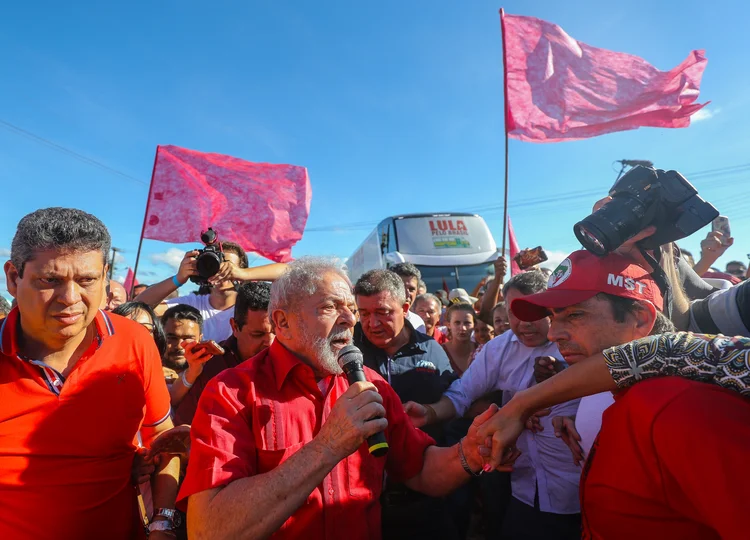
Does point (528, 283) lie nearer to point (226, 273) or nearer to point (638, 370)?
point (638, 370)

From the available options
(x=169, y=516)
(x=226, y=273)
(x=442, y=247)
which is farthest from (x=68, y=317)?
(x=442, y=247)

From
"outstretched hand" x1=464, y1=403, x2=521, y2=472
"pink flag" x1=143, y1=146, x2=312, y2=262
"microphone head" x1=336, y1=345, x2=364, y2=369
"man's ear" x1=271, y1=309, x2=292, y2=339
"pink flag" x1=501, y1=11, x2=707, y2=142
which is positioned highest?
"pink flag" x1=501, y1=11, x2=707, y2=142

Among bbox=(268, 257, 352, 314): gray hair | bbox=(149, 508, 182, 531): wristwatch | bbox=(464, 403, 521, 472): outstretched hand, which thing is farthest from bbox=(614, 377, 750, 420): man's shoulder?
bbox=(149, 508, 182, 531): wristwatch

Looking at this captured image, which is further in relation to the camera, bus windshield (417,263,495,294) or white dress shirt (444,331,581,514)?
bus windshield (417,263,495,294)

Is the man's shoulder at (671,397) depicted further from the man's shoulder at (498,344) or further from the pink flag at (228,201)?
the pink flag at (228,201)

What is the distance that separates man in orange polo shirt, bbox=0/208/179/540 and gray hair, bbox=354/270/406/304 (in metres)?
1.58

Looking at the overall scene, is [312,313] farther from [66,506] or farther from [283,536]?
[66,506]

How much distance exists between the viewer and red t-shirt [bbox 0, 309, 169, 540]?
1.75m

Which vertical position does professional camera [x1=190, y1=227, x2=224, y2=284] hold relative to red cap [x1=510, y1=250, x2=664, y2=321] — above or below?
above

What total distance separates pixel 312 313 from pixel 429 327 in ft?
12.4

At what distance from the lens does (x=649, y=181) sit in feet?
6.89

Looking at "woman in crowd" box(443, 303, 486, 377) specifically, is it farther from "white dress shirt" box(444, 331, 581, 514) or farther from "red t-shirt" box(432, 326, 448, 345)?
"white dress shirt" box(444, 331, 581, 514)

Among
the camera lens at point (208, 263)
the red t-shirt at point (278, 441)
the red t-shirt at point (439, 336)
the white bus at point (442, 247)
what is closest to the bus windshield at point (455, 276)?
the white bus at point (442, 247)

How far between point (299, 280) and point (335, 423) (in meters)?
0.79
